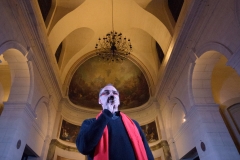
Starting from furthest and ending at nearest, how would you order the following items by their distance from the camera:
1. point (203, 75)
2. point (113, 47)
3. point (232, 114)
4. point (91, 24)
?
point (91, 24)
point (113, 47)
point (232, 114)
point (203, 75)

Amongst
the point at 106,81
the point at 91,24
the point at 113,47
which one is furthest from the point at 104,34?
→ the point at 106,81

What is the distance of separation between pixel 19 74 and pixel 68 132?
550 centimetres

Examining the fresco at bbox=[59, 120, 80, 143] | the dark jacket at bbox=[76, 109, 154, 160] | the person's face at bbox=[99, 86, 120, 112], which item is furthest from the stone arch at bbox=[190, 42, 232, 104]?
the fresco at bbox=[59, 120, 80, 143]

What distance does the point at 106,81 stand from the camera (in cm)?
1283

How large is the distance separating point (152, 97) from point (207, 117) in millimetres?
5207

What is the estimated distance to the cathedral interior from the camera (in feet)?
17.7

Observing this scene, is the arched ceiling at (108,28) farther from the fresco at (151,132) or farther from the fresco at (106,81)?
the fresco at (151,132)

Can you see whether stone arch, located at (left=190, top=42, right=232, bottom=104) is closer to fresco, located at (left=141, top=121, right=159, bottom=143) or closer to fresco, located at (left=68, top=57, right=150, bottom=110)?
fresco, located at (left=141, top=121, right=159, bottom=143)

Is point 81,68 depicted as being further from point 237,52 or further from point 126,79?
point 237,52

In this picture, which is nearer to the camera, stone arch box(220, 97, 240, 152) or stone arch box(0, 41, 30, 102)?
stone arch box(0, 41, 30, 102)

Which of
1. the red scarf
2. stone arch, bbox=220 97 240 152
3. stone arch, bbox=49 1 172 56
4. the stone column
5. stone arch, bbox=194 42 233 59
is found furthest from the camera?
stone arch, bbox=49 1 172 56

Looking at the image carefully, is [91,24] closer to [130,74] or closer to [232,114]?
[130,74]

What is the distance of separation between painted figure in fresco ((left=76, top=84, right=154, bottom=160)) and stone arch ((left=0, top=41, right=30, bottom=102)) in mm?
5667

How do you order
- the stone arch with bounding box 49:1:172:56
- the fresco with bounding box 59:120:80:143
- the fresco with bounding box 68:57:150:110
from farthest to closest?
the fresco with bounding box 68:57:150:110 → the fresco with bounding box 59:120:80:143 → the stone arch with bounding box 49:1:172:56
